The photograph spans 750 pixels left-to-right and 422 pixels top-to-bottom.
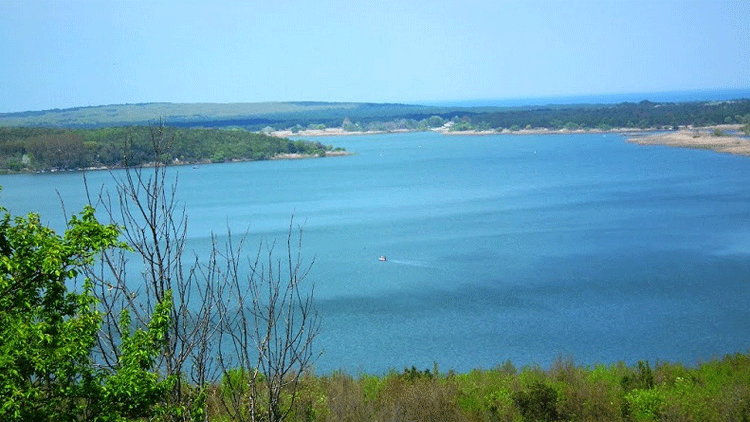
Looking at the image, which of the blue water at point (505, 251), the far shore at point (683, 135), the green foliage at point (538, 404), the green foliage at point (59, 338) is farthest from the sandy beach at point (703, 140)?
the green foliage at point (59, 338)

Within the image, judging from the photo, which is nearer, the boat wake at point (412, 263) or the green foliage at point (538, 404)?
the green foliage at point (538, 404)

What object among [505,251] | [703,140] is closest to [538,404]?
[505,251]

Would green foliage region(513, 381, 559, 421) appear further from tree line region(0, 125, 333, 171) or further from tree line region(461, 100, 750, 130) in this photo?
tree line region(461, 100, 750, 130)

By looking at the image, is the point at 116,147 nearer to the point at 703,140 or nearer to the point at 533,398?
the point at 703,140

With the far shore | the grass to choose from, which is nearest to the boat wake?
the grass

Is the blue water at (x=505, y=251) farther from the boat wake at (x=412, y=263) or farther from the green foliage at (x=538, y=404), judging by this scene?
the green foliage at (x=538, y=404)

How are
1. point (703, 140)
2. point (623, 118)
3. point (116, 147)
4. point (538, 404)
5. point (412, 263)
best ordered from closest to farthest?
1. point (538, 404)
2. point (412, 263)
3. point (116, 147)
4. point (703, 140)
5. point (623, 118)
